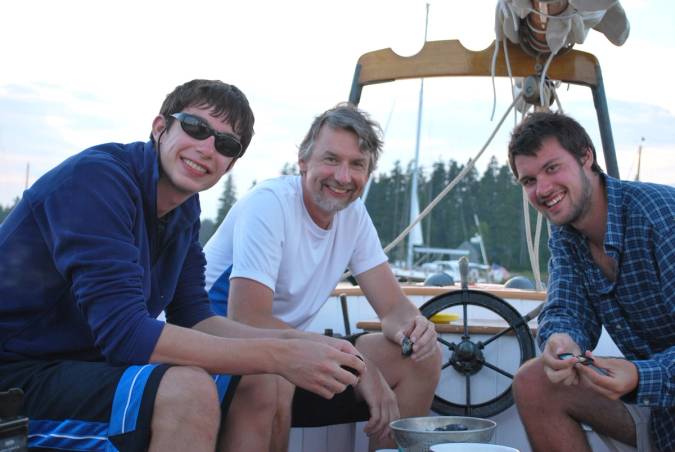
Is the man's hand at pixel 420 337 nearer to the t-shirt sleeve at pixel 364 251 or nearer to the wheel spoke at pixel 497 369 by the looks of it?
the t-shirt sleeve at pixel 364 251

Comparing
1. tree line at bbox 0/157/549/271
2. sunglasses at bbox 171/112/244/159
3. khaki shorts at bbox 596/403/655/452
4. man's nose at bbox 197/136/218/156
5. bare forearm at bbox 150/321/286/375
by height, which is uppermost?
tree line at bbox 0/157/549/271

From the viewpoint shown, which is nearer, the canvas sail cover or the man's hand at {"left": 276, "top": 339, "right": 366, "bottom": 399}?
the man's hand at {"left": 276, "top": 339, "right": 366, "bottom": 399}

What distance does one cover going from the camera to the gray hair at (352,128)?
3047mm

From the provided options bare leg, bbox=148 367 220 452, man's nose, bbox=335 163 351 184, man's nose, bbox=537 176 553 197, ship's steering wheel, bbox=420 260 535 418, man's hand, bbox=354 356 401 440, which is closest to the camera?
bare leg, bbox=148 367 220 452

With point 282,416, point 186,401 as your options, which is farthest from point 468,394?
point 186,401

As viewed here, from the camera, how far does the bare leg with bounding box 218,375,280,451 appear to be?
2309 millimetres

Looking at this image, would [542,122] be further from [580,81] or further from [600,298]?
[580,81]

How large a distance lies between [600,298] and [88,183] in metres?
1.65

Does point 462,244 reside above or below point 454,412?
above

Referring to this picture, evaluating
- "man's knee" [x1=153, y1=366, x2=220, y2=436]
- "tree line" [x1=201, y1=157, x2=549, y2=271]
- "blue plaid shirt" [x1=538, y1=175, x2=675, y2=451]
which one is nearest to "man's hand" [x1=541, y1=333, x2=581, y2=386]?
"blue plaid shirt" [x1=538, y1=175, x2=675, y2=451]

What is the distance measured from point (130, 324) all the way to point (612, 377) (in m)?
1.34

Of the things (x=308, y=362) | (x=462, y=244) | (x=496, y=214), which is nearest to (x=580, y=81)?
(x=308, y=362)

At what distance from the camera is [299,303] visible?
9.93 feet

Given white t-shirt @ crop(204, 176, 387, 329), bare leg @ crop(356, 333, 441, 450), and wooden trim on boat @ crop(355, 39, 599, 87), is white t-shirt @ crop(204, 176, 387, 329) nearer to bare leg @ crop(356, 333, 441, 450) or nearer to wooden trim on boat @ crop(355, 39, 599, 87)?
bare leg @ crop(356, 333, 441, 450)
